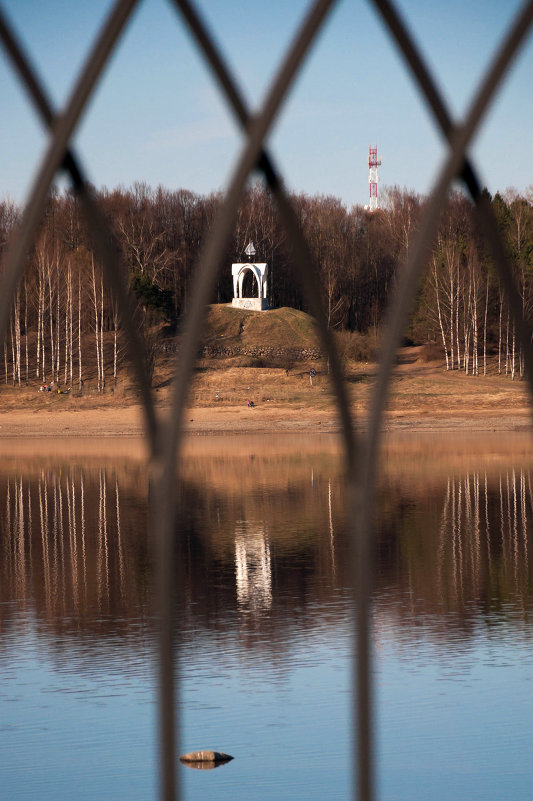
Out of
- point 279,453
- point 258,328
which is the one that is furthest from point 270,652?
point 258,328

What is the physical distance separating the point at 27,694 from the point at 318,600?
243 inches

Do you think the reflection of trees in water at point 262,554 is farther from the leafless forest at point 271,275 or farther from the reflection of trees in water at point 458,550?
the leafless forest at point 271,275

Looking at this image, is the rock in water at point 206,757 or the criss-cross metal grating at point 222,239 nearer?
the criss-cross metal grating at point 222,239

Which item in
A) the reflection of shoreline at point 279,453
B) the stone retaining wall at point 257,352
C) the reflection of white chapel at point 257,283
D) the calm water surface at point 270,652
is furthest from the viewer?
the reflection of white chapel at point 257,283

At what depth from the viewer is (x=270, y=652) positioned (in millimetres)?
15719

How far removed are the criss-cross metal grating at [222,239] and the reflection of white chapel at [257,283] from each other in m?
63.5

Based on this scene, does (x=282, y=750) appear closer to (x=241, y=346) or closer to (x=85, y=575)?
(x=85, y=575)

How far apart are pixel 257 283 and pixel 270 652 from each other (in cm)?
5668

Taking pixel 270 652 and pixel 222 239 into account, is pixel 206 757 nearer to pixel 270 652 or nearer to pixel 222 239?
pixel 270 652

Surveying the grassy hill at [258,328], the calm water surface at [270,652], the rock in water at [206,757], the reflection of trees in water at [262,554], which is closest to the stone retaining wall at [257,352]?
the grassy hill at [258,328]

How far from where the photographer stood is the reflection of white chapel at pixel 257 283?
6756 centimetres

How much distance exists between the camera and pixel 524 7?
358 centimetres

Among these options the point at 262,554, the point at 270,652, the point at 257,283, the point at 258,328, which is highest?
the point at 257,283

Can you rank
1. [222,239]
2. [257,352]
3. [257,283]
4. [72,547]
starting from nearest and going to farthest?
[222,239], [72,547], [257,352], [257,283]
